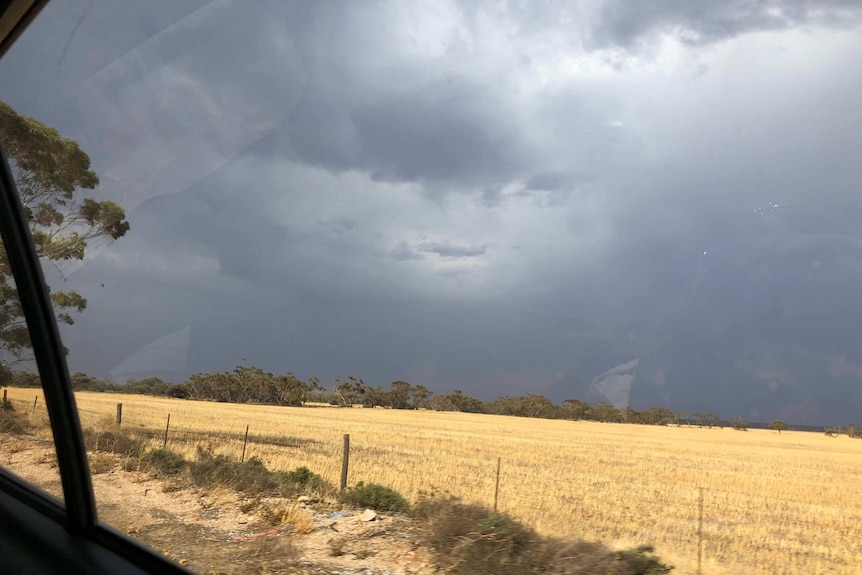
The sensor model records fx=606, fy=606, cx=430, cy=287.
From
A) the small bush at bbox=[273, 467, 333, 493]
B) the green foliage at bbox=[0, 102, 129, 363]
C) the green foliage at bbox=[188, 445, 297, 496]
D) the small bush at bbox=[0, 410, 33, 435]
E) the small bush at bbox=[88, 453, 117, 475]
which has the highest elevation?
the green foliage at bbox=[0, 102, 129, 363]

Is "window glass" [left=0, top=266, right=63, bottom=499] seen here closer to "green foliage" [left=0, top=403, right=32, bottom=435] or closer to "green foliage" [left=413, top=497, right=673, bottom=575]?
"green foliage" [left=0, top=403, right=32, bottom=435]

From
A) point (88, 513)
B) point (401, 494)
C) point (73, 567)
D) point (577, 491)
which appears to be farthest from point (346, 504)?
point (73, 567)

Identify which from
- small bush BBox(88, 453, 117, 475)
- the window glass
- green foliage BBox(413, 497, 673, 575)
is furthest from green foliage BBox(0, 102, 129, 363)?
green foliage BBox(413, 497, 673, 575)

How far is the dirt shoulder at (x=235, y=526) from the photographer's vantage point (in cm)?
357

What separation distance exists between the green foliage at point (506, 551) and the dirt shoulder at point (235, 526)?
0.16 metres

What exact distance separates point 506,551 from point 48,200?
13.5 ft

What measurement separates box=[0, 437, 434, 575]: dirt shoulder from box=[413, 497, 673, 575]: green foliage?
158mm

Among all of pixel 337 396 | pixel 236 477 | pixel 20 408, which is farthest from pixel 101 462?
A: pixel 337 396

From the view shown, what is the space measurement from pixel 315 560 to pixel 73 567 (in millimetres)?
1742

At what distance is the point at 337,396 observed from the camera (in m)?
30.0

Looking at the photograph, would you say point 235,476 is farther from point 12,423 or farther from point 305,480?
point 12,423

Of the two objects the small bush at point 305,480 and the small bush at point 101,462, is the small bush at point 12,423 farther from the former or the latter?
the small bush at point 305,480

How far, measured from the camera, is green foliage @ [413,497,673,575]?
2.72 metres

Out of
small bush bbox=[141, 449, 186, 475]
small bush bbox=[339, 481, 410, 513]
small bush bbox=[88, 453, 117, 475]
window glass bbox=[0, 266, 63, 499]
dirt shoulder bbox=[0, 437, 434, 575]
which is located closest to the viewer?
window glass bbox=[0, 266, 63, 499]
